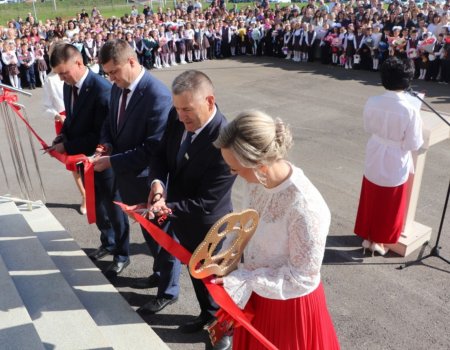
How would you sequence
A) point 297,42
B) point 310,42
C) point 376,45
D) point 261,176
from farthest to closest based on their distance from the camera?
point 297,42 → point 310,42 → point 376,45 → point 261,176

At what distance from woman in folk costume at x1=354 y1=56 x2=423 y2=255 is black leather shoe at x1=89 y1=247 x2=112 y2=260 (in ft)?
9.44

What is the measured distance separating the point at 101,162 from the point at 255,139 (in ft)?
7.67

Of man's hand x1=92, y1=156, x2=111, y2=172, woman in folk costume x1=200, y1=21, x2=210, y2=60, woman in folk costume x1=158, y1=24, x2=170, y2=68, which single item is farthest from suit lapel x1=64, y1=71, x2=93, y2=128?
woman in folk costume x1=200, y1=21, x2=210, y2=60

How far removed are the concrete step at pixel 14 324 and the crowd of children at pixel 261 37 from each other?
1030cm

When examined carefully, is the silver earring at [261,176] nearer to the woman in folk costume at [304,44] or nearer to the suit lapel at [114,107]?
the suit lapel at [114,107]

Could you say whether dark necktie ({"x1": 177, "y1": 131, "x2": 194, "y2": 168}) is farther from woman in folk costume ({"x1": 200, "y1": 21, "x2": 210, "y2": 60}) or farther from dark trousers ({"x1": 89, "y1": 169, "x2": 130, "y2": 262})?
woman in folk costume ({"x1": 200, "y1": 21, "x2": 210, "y2": 60})

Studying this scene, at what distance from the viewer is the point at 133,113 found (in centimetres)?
404

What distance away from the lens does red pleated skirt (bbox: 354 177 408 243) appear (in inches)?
190

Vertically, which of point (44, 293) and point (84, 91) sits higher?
point (84, 91)

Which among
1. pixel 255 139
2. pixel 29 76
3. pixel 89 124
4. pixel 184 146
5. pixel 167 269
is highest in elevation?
pixel 255 139

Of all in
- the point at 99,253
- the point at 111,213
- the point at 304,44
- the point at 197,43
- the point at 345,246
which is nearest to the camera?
the point at 111,213

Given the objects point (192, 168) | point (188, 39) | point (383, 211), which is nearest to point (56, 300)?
point (192, 168)

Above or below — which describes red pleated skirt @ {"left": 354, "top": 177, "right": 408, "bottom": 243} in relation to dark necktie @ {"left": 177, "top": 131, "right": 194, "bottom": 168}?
below

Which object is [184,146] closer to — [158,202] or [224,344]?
[158,202]
